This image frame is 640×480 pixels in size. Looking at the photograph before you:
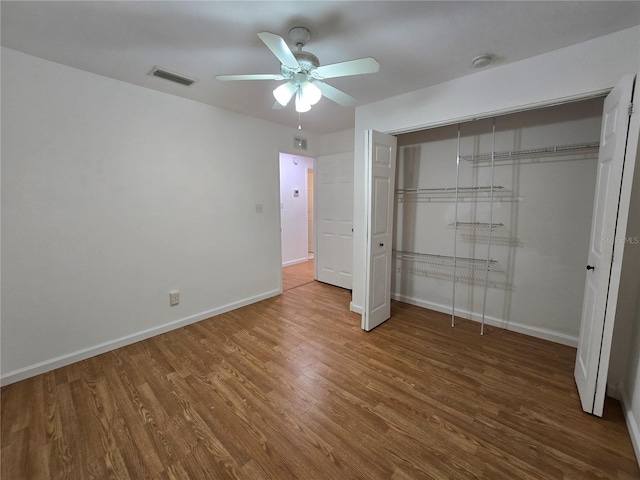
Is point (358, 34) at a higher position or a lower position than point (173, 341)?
higher

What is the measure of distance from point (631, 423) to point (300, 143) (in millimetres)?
4155

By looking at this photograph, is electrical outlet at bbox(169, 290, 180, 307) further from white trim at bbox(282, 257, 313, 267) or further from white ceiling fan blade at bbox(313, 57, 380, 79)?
white trim at bbox(282, 257, 313, 267)

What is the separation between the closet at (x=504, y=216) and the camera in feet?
8.29

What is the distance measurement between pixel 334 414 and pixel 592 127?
3268 mm

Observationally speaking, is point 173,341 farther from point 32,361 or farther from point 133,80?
point 133,80

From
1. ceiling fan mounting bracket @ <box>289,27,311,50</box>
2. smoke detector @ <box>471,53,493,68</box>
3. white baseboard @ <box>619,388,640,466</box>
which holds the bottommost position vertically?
white baseboard @ <box>619,388,640,466</box>

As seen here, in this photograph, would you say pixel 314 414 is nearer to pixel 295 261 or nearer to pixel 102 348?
pixel 102 348

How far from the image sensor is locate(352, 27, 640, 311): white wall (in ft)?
5.91

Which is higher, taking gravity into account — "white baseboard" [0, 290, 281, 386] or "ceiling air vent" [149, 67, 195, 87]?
"ceiling air vent" [149, 67, 195, 87]

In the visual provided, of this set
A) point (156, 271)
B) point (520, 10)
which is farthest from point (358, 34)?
point (156, 271)

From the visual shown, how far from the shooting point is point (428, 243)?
349 cm

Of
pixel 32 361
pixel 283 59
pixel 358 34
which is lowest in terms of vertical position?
pixel 32 361

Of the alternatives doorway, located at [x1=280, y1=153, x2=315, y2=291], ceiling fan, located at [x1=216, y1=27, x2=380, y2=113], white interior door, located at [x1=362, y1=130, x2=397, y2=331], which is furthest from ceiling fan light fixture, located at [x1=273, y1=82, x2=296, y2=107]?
doorway, located at [x1=280, y1=153, x2=315, y2=291]

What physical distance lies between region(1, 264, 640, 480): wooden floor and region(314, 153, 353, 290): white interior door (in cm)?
170
